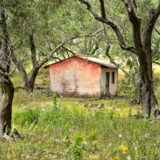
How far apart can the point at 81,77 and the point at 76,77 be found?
622 millimetres

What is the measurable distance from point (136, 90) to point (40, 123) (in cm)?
1116

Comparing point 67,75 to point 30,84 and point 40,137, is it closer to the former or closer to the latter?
point 30,84

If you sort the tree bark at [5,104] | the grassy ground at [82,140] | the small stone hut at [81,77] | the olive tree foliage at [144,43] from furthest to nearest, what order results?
the small stone hut at [81,77]
the olive tree foliage at [144,43]
the tree bark at [5,104]
the grassy ground at [82,140]

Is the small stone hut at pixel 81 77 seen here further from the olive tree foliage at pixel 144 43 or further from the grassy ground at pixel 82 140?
the grassy ground at pixel 82 140

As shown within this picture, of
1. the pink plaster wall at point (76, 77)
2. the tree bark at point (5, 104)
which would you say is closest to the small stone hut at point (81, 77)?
the pink plaster wall at point (76, 77)

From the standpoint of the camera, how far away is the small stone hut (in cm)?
2464

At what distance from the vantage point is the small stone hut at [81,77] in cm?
2464

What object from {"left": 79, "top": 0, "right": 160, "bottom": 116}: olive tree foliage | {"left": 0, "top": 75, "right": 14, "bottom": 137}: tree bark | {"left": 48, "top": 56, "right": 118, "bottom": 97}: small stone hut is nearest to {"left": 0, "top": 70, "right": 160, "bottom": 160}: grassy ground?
{"left": 0, "top": 75, "right": 14, "bottom": 137}: tree bark

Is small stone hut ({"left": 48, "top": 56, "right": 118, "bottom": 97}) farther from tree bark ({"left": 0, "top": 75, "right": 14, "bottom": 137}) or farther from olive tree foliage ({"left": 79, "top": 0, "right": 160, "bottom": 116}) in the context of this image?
tree bark ({"left": 0, "top": 75, "right": 14, "bottom": 137})

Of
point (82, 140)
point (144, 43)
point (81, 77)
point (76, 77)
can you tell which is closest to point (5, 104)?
point (82, 140)

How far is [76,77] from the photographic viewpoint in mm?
25719

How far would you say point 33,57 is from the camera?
75.0ft

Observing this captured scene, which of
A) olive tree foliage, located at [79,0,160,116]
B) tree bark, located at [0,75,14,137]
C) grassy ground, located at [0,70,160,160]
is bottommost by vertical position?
grassy ground, located at [0,70,160,160]

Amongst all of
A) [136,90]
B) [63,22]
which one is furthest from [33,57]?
[136,90]
